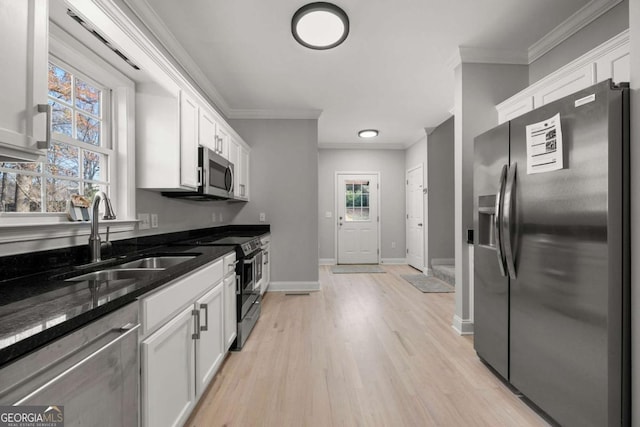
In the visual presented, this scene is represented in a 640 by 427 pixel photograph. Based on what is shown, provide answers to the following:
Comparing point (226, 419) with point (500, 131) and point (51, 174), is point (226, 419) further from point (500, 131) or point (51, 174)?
point (500, 131)

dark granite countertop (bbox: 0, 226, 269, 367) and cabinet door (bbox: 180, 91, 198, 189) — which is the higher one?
cabinet door (bbox: 180, 91, 198, 189)

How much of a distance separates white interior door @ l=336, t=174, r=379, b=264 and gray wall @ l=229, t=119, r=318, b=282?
7.80 feet

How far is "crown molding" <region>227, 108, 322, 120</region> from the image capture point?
4.36 m

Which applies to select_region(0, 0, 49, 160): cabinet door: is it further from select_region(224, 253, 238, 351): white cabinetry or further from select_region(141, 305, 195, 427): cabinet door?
select_region(224, 253, 238, 351): white cabinetry

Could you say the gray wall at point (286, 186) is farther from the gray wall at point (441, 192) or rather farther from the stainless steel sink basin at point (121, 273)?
the stainless steel sink basin at point (121, 273)

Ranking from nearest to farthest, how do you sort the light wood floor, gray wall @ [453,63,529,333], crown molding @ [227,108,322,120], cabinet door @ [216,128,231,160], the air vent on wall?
the air vent on wall, the light wood floor, gray wall @ [453,63,529,333], cabinet door @ [216,128,231,160], crown molding @ [227,108,322,120]

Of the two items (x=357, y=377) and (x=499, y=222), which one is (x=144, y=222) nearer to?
(x=357, y=377)

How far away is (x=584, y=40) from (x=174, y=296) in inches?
138

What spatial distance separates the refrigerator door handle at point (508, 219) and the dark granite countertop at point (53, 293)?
1838 millimetres

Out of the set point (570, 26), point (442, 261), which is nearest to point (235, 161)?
point (570, 26)

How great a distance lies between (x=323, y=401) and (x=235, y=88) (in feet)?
11.4

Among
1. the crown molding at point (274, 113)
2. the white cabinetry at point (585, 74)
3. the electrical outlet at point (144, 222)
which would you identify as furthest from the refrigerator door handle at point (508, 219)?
the crown molding at point (274, 113)

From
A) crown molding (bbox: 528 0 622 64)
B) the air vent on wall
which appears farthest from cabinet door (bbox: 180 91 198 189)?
crown molding (bbox: 528 0 622 64)

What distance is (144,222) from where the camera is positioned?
7.49 feet
